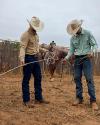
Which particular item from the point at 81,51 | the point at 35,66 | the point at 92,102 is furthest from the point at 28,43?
the point at 92,102

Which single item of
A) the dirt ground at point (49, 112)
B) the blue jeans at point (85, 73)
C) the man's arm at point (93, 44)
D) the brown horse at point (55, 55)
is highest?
the brown horse at point (55, 55)

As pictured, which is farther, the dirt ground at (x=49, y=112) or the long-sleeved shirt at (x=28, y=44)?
the long-sleeved shirt at (x=28, y=44)

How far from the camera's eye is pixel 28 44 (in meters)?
10.6

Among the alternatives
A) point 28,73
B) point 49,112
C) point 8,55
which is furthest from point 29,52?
point 8,55

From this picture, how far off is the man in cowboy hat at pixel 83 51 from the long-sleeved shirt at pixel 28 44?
2.63 ft

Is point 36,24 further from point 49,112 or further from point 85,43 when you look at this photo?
point 49,112

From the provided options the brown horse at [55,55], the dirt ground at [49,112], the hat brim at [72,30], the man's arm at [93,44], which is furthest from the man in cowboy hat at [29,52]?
the brown horse at [55,55]

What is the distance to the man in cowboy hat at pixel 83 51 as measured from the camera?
10.4 meters

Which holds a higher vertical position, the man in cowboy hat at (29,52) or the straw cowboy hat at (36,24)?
the straw cowboy hat at (36,24)

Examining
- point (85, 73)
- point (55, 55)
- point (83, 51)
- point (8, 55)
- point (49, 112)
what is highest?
point (8, 55)

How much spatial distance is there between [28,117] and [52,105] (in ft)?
4.85

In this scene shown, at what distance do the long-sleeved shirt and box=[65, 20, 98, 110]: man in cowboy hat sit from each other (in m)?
0.80

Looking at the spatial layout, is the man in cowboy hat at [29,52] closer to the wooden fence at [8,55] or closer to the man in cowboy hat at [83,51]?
the man in cowboy hat at [83,51]

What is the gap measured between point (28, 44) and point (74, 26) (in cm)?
110
